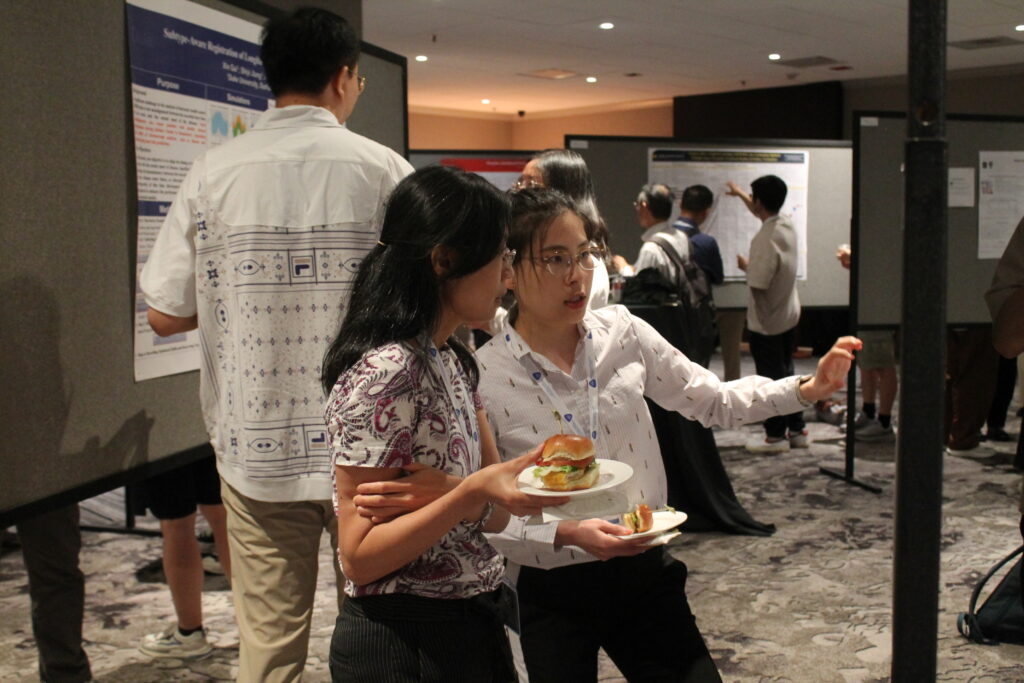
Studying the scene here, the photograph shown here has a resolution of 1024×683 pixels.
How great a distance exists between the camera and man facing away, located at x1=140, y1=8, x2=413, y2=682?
1883 mm

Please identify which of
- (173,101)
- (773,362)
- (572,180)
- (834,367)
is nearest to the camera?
(834,367)

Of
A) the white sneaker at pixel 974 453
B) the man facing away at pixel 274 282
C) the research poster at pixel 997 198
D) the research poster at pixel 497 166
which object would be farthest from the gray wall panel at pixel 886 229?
the man facing away at pixel 274 282

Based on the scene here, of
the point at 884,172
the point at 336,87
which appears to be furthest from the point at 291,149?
the point at 884,172

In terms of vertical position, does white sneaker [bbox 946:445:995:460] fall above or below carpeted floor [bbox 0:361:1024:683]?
above

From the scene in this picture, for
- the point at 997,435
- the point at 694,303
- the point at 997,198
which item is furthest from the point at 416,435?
the point at 997,435

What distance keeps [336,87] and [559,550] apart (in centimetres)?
110

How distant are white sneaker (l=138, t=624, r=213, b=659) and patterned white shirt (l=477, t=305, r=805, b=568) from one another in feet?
5.70

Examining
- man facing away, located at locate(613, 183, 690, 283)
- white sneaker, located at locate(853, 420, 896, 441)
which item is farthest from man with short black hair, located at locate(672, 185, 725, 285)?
white sneaker, located at locate(853, 420, 896, 441)

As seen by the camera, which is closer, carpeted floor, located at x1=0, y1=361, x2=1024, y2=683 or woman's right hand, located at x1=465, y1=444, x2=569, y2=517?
woman's right hand, located at x1=465, y1=444, x2=569, y2=517

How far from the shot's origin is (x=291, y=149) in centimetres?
191

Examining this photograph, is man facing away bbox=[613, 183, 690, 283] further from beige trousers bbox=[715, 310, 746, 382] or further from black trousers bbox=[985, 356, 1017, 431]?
black trousers bbox=[985, 356, 1017, 431]

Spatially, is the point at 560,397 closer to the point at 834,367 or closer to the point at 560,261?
the point at 560,261

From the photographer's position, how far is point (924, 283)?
562mm

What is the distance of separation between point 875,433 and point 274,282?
5.13 m
